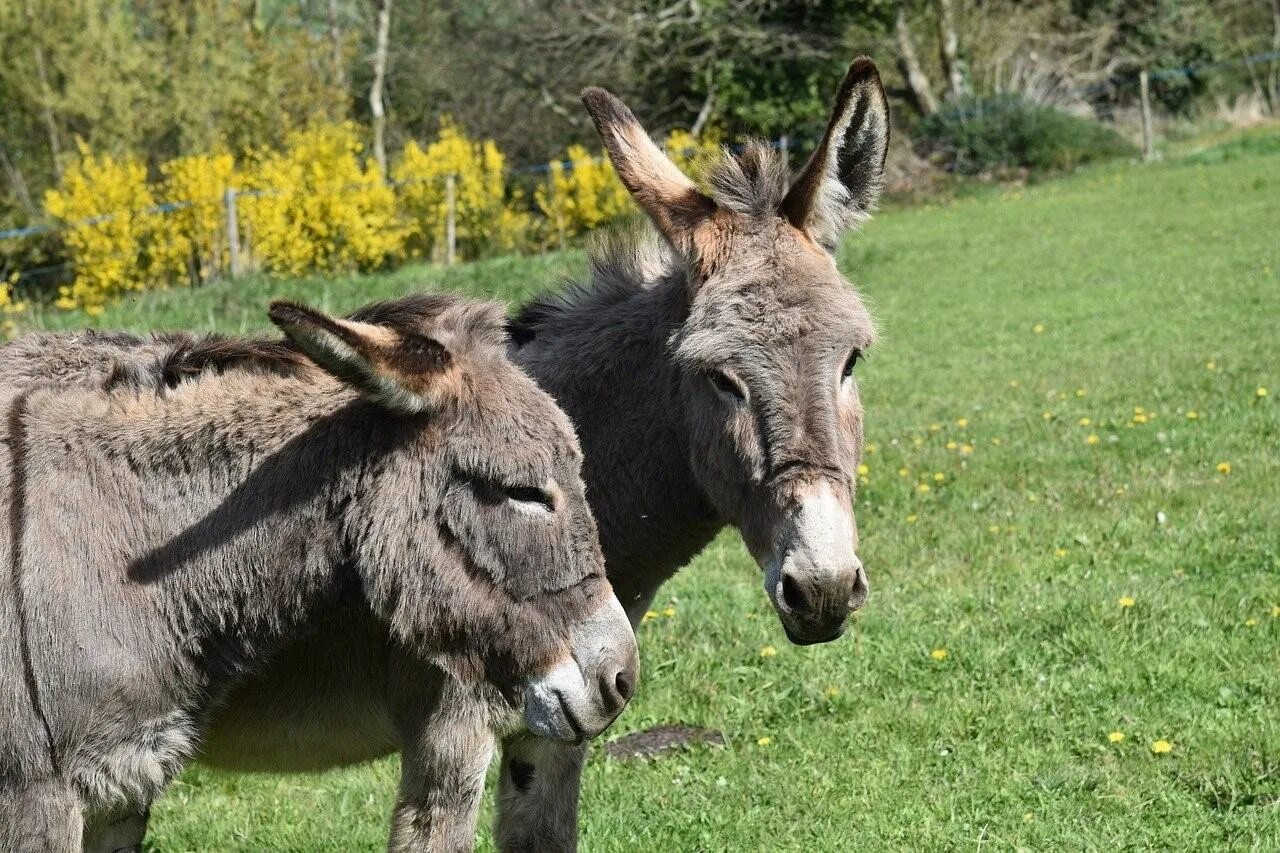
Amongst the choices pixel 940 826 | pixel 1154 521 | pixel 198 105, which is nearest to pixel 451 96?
pixel 198 105

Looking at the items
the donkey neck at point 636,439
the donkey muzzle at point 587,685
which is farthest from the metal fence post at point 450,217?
the donkey muzzle at point 587,685

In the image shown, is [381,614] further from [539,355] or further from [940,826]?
[940,826]

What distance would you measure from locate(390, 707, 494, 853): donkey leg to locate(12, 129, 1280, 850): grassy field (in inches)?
47.3

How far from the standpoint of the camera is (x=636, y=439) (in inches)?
157

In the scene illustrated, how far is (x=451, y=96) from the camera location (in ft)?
121

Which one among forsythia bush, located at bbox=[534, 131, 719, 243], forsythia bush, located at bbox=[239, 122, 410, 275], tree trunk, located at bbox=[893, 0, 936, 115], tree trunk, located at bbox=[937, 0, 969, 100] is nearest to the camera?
forsythia bush, located at bbox=[239, 122, 410, 275]

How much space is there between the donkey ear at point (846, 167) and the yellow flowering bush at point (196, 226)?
17911 mm

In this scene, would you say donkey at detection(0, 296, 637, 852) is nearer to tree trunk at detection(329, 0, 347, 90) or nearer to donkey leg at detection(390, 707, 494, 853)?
donkey leg at detection(390, 707, 494, 853)

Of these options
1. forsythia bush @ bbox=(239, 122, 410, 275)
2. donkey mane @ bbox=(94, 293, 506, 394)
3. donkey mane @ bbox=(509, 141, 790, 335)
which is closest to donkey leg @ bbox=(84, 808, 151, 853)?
donkey mane @ bbox=(94, 293, 506, 394)

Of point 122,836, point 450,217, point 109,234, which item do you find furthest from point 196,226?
point 122,836

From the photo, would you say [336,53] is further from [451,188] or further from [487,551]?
[487,551]

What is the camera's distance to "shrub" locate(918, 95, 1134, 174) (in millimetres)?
29859

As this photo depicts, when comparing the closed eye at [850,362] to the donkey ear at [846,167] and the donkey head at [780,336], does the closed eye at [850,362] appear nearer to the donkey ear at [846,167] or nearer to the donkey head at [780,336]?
the donkey head at [780,336]

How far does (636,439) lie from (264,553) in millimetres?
1215
